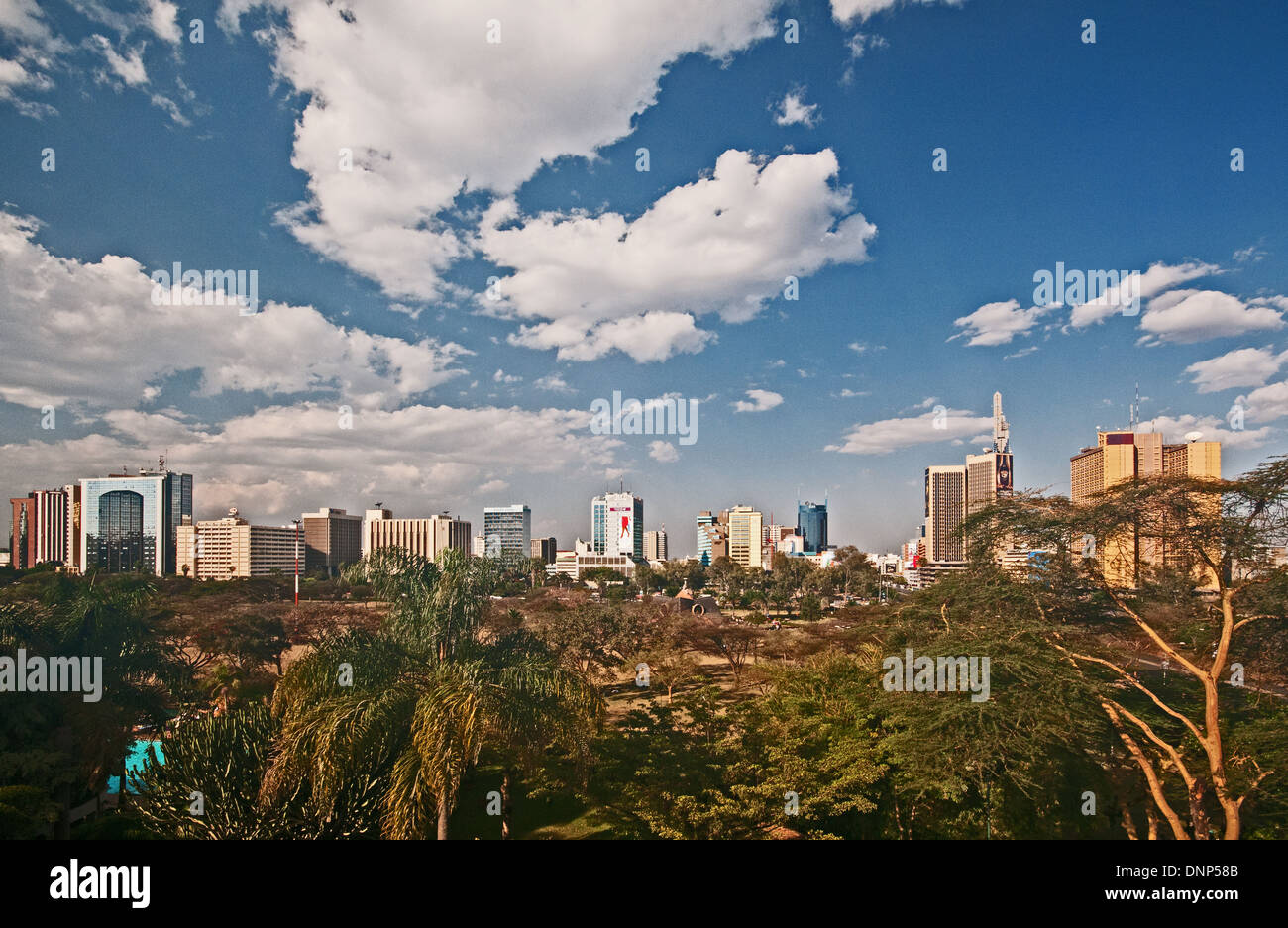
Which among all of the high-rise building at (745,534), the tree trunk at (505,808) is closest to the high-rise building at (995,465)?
the high-rise building at (745,534)

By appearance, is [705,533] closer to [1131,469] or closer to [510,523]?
[510,523]

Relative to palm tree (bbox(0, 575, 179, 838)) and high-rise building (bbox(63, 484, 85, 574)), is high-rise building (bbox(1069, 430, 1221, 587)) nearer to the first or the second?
palm tree (bbox(0, 575, 179, 838))

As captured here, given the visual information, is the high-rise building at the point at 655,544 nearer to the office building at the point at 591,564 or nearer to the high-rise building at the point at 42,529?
the office building at the point at 591,564

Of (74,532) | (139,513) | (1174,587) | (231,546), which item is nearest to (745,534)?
(231,546)

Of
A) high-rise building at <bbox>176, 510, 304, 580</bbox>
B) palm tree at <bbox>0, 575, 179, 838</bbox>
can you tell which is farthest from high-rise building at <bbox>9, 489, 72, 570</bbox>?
palm tree at <bbox>0, 575, 179, 838</bbox>
